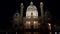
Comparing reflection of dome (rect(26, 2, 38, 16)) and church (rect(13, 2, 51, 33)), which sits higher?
reflection of dome (rect(26, 2, 38, 16))

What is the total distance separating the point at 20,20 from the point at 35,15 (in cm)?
74

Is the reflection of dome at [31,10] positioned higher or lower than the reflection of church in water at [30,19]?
higher

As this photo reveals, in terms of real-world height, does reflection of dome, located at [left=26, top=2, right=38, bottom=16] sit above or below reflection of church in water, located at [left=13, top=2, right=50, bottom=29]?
above

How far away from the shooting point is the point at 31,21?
419 cm

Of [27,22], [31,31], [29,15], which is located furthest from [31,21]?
[31,31]

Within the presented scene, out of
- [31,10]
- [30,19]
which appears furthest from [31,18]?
[31,10]

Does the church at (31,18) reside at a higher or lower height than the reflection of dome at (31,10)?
lower

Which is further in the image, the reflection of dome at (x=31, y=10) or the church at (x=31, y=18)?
the reflection of dome at (x=31, y=10)

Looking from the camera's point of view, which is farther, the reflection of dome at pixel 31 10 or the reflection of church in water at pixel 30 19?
the reflection of dome at pixel 31 10

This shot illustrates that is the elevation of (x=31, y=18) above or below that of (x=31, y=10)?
below

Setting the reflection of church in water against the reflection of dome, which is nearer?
the reflection of church in water

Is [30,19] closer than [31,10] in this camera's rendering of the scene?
Yes

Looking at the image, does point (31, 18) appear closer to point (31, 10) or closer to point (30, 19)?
point (30, 19)

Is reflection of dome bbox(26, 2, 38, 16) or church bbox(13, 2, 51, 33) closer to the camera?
church bbox(13, 2, 51, 33)
